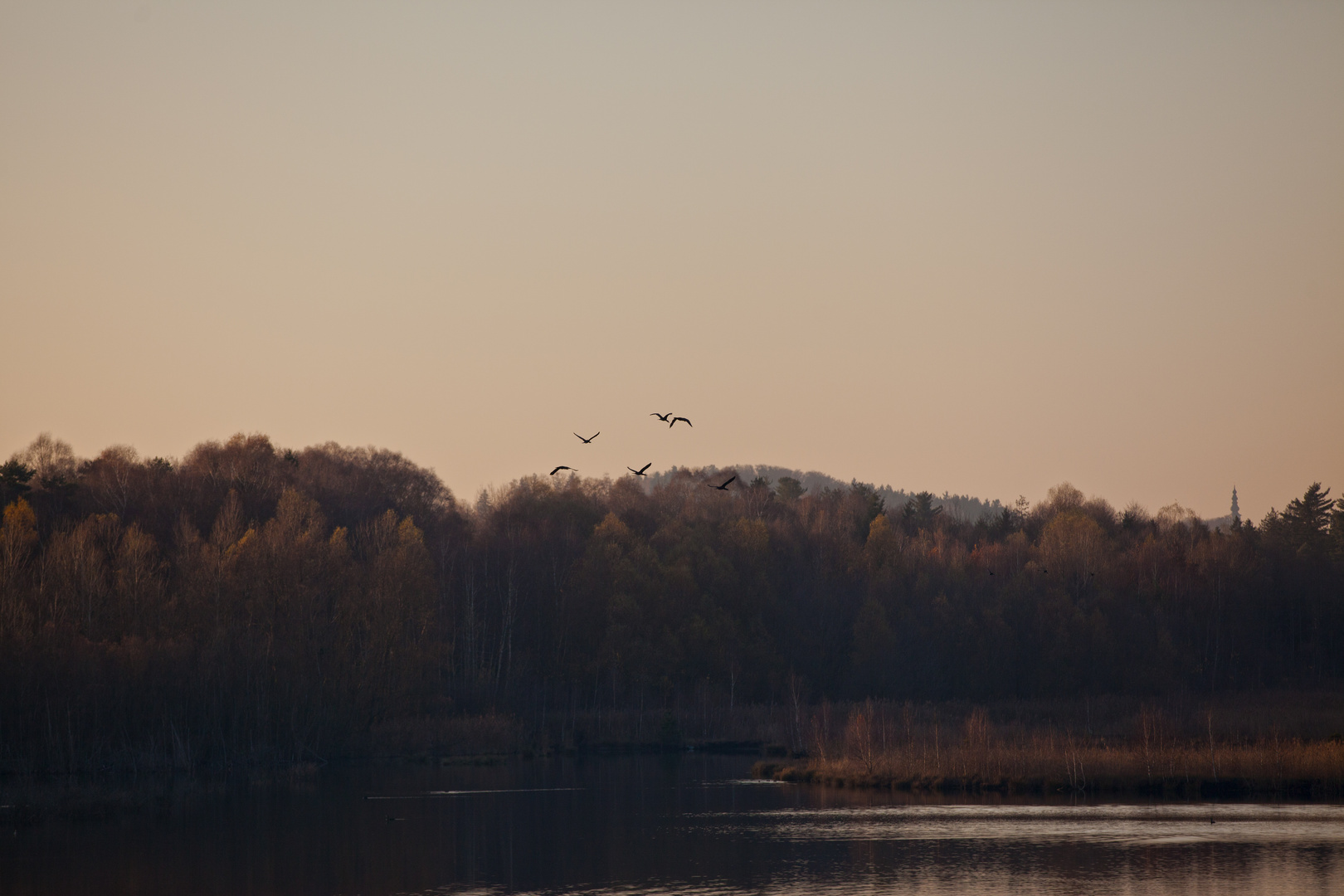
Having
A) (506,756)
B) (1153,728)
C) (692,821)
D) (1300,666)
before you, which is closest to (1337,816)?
(1153,728)

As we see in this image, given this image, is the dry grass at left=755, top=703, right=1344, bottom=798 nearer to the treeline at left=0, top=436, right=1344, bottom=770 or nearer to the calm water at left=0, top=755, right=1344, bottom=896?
the calm water at left=0, top=755, right=1344, bottom=896

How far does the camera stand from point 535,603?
281 feet

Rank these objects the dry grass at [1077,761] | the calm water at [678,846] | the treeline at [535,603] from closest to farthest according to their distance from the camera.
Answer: the calm water at [678,846]
the dry grass at [1077,761]
the treeline at [535,603]

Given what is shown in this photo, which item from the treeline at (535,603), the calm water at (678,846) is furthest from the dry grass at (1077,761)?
the treeline at (535,603)

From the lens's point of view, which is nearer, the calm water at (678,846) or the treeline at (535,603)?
the calm water at (678,846)

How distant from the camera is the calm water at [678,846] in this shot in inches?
1181

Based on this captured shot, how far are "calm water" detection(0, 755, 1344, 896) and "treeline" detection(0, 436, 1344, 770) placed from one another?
972 cm

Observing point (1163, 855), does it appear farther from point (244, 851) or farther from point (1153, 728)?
point (244, 851)

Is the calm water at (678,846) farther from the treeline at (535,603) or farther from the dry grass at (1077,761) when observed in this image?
the treeline at (535,603)

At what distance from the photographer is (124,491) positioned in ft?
259

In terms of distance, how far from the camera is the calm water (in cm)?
3000

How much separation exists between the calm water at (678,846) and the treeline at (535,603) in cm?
972

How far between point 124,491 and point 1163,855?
219 ft

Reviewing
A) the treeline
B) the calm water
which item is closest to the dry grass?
the calm water
